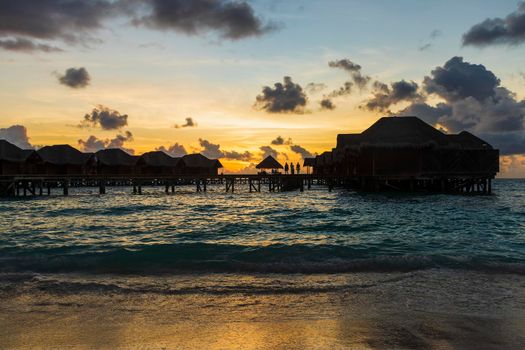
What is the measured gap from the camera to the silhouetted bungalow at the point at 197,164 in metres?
85.4

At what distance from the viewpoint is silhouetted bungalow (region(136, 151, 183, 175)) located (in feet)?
258

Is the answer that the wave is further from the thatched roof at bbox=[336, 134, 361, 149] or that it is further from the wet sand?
the thatched roof at bbox=[336, 134, 361, 149]

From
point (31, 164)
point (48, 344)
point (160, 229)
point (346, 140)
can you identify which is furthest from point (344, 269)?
point (31, 164)

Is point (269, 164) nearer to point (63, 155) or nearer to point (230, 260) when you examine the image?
point (63, 155)

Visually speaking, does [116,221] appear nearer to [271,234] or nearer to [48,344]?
[271,234]

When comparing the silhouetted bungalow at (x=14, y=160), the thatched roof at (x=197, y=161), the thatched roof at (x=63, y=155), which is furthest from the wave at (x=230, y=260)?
the thatched roof at (x=197, y=161)

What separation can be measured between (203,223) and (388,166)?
96.7 ft

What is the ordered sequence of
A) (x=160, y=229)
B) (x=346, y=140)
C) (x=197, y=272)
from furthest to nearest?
(x=346, y=140), (x=160, y=229), (x=197, y=272)

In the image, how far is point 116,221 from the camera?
1984cm

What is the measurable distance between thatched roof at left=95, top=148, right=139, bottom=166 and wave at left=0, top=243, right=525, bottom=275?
66.4m

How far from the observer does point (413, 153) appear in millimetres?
43344

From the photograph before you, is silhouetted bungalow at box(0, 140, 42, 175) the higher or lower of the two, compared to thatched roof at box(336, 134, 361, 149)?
lower

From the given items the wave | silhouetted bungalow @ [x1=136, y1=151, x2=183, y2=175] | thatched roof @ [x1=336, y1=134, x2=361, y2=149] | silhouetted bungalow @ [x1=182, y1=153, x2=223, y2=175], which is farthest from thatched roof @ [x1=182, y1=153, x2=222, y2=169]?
the wave

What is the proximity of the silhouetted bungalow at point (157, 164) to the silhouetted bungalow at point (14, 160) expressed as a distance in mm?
20784
